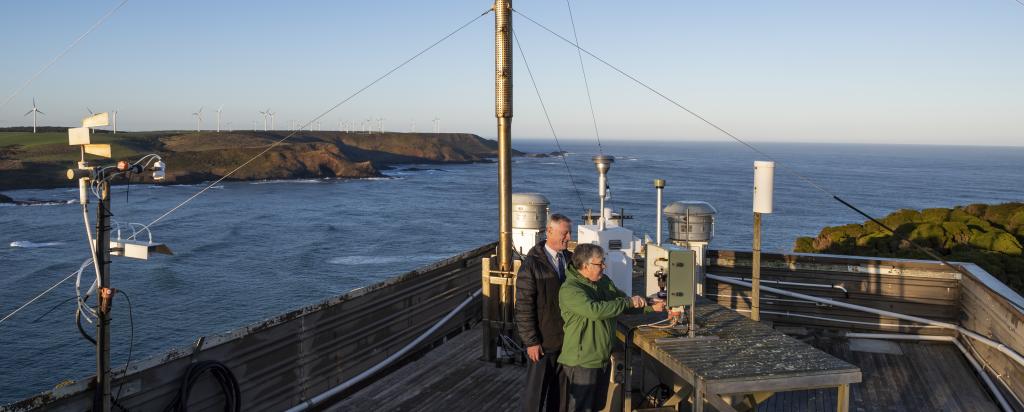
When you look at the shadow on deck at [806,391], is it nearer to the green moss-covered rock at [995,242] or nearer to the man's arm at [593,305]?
the man's arm at [593,305]

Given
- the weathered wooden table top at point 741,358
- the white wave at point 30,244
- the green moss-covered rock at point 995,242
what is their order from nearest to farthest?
the weathered wooden table top at point 741,358 → the green moss-covered rock at point 995,242 → the white wave at point 30,244

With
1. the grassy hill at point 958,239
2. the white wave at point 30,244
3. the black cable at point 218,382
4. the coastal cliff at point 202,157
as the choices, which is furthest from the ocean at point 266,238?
the grassy hill at point 958,239

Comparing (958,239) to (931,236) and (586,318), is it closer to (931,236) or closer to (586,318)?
(931,236)

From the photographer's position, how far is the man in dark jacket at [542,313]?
17.4 feet

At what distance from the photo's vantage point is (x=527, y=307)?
209 inches

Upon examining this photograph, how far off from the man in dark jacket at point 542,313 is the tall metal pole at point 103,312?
2.53 m

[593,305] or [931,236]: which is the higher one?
[593,305]

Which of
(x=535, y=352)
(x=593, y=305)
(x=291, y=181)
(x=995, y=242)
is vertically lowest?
(x=291, y=181)

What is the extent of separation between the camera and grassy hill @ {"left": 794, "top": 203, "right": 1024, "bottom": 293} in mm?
16961

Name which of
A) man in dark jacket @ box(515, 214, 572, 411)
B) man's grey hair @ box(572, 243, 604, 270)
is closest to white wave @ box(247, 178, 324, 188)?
man in dark jacket @ box(515, 214, 572, 411)

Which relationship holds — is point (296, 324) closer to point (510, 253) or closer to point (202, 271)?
point (510, 253)

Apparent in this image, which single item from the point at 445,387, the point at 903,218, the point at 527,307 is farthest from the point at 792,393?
the point at 903,218

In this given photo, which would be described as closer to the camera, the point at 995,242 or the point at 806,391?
the point at 806,391

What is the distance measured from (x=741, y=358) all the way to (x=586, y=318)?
98 cm
